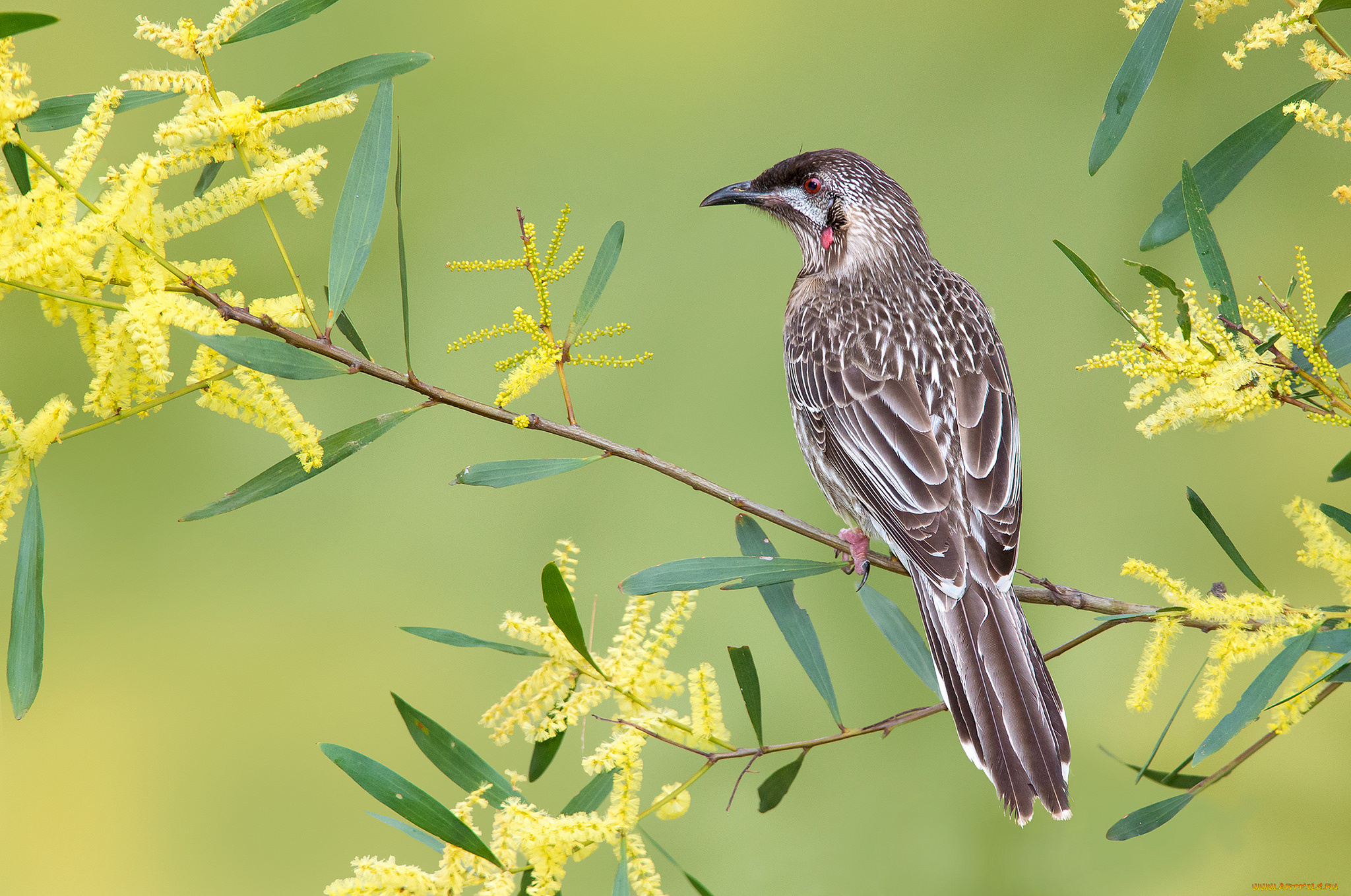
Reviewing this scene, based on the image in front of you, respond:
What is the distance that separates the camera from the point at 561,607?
2.40 ft

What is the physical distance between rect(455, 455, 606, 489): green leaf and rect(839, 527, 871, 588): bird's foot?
Answer: 366 millimetres

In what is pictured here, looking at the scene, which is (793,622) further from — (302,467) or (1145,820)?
(302,467)

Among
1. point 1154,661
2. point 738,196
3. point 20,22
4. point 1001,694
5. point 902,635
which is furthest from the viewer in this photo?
point 738,196

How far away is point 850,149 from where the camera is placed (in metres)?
1.66

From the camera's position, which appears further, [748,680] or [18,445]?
[748,680]

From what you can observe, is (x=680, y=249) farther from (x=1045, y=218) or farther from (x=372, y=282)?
(x=1045, y=218)

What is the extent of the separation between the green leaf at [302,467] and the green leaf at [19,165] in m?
0.26

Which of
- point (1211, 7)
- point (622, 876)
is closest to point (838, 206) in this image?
point (1211, 7)

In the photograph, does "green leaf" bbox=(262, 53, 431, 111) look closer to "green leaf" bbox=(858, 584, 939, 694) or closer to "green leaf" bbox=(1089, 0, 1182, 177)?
"green leaf" bbox=(1089, 0, 1182, 177)

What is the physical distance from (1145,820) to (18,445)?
96 centimetres

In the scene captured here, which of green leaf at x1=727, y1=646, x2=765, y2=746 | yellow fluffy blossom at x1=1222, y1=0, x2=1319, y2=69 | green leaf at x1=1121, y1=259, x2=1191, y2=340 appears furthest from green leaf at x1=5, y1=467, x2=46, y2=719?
yellow fluffy blossom at x1=1222, y1=0, x2=1319, y2=69

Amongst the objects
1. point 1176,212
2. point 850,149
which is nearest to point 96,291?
point 1176,212

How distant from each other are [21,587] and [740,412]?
1.14m

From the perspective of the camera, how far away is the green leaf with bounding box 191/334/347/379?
0.63 meters
